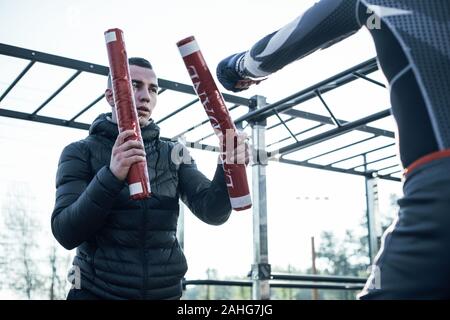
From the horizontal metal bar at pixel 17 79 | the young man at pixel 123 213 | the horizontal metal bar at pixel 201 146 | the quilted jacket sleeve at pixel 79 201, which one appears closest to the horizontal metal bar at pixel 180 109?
the horizontal metal bar at pixel 201 146

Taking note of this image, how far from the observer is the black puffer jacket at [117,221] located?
5.37 ft

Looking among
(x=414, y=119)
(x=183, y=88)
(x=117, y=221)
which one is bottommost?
(x=117, y=221)

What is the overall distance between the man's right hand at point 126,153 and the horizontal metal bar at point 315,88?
4547 mm

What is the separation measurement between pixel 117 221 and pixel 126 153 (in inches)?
12.2

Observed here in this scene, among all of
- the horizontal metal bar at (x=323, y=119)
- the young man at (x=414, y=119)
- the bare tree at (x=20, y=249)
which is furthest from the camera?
the bare tree at (x=20, y=249)

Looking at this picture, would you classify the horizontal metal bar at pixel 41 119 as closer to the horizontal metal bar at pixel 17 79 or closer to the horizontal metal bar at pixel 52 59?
the horizontal metal bar at pixel 17 79

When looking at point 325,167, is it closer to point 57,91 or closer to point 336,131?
point 336,131

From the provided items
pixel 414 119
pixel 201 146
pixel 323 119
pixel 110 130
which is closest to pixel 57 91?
pixel 201 146

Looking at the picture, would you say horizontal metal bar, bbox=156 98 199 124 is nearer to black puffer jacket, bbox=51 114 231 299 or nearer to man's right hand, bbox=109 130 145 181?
black puffer jacket, bbox=51 114 231 299

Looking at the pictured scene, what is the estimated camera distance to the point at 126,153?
155cm
